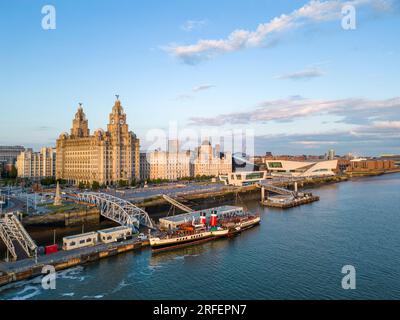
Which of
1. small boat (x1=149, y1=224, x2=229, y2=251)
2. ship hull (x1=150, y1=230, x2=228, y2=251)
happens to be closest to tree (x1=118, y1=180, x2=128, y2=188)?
small boat (x1=149, y1=224, x2=229, y2=251)

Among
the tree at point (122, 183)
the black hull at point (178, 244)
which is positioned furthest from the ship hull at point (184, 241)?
the tree at point (122, 183)

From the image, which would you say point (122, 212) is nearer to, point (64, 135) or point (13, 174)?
point (64, 135)

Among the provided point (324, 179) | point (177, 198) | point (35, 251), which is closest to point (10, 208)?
point (35, 251)

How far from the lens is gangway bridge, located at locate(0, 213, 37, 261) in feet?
69.7

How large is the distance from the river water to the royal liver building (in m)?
38.4

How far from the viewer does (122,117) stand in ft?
214

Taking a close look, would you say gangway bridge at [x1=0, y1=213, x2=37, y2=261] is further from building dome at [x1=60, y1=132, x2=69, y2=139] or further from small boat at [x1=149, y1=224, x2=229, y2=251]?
building dome at [x1=60, y1=132, x2=69, y2=139]

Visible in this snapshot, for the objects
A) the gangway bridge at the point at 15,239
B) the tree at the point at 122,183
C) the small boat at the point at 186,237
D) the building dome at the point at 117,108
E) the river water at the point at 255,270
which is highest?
the building dome at the point at 117,108

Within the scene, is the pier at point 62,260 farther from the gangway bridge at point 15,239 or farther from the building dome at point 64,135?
the building dome at point 64,135

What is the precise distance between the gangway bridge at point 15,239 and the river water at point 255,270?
11.7 ft

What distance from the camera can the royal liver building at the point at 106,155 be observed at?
62.0 m

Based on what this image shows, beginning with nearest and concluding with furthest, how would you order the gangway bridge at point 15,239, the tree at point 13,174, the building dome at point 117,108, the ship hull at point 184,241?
the gangway bridge at point 15,239
the ship hull at point 184,241
the building dome at point 117,108
the tree at point 13,174
